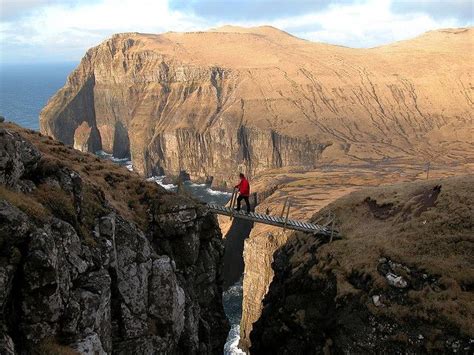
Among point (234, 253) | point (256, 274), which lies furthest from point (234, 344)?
point (234, 253)

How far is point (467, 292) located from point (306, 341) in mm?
10293

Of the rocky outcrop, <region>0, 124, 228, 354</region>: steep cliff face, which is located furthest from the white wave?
<region>0, 124, 228, 354</region>: steep cliff face

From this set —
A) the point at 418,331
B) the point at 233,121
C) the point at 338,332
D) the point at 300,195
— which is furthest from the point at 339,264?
the point at 233,121

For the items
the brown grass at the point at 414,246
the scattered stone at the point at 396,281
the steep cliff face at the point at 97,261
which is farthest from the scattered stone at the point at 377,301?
the steep cliff face at the point at 97,261

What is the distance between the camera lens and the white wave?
62.4 m

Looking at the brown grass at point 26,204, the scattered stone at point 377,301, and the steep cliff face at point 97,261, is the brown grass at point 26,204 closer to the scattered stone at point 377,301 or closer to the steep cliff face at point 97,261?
the steep cliff face at point 97,261

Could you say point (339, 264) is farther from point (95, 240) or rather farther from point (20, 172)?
point (20, 172)

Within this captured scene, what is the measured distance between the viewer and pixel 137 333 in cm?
2134

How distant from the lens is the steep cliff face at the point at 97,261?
624 inches

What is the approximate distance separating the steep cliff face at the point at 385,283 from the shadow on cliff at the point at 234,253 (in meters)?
49.3

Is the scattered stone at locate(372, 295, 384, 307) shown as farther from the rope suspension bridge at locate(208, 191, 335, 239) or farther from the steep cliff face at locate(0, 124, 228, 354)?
the steep cliff face at locate(0, 124, 228, 354)

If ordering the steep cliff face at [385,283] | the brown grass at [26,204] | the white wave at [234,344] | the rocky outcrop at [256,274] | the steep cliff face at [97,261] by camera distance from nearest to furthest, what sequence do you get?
1. the steep cliff face at [97,261]
2. the brown grass at [26,204]
3. the steep cliff face at [385,283]
4. the rocky outcrop at [256,274]
5. the white wave at [234,344]

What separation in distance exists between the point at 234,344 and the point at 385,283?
41.8 metres

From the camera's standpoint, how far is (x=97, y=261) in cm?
1964
